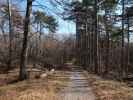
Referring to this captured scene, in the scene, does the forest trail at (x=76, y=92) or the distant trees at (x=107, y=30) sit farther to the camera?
the distant trees at (x=107, y=30)

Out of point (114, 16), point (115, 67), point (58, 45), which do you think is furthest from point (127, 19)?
point (58, 45)

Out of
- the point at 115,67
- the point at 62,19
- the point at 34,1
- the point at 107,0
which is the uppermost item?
the point at 107,0

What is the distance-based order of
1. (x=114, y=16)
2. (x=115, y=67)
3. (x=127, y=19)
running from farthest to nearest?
(x=115, y=67)
(x=114, y=16)
(x=127, y=19)

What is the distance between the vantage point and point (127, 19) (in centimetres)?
4584

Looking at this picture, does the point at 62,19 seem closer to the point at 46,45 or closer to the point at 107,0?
the point at 107,0

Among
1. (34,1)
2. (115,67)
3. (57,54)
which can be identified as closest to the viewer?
(34,1)

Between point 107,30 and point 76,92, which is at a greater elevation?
point 107,30

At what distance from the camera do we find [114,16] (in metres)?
50.0

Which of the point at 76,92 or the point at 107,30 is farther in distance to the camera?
the point at 107,30

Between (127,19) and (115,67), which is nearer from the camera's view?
(127,19)

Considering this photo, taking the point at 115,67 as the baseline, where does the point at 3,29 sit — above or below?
above

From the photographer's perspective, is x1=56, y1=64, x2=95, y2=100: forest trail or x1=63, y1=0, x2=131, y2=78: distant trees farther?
x1=63, y1=0, x2=131, y2=78: distant trees

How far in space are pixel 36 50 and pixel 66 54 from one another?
12915 mm

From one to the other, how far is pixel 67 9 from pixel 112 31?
3416 centimetres
